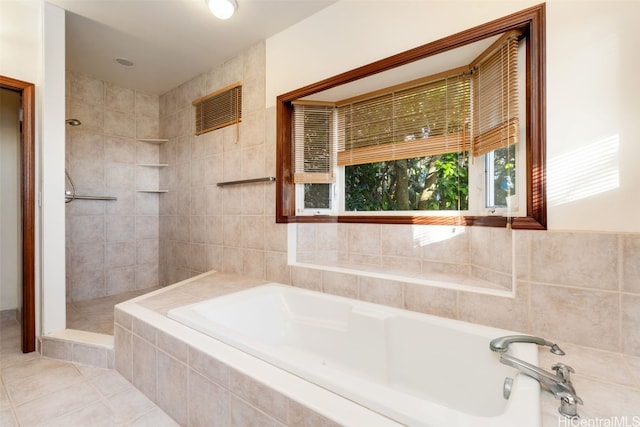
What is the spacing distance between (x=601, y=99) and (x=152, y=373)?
93.1 inches

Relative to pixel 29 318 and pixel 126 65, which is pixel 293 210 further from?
pixel 126 65

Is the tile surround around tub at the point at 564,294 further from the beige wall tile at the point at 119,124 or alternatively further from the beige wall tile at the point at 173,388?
the beige wall tile at the point at 119,124

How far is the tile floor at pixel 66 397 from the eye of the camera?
4.51 feet

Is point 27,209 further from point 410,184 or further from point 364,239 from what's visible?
point 410,184

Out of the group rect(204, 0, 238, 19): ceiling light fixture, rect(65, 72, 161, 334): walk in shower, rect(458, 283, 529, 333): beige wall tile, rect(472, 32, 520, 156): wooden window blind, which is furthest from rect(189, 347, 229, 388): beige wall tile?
rect(204, 0, 238, 19): ceiling light fixture

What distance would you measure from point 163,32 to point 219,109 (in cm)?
69

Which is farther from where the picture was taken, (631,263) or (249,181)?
(249,181)

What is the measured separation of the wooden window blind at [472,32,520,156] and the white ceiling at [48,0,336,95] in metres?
1.06

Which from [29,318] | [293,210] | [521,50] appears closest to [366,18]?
[521,50]

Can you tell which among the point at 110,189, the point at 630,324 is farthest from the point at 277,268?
the point at 110,189

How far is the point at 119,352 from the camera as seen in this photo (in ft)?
5.67

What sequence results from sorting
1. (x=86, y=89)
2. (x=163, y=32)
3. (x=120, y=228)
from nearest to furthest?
1. (x=163, y=32)
2. (x=86, y=89)
3. (x=120, y=228)

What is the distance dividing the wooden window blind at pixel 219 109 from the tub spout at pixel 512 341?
2365 millimetres

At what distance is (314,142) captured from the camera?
2.40 metres
